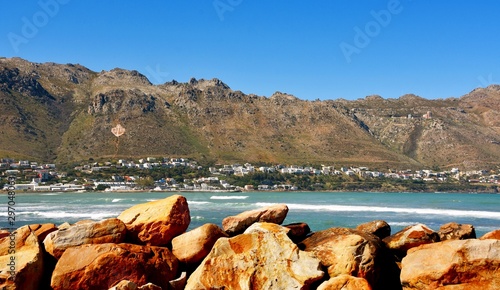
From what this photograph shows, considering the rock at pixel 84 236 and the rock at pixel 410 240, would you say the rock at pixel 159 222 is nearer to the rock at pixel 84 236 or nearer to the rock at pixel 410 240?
the rock at pixel 84 236

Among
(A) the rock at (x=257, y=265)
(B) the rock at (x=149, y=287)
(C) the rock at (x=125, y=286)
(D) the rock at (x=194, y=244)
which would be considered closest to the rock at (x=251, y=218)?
(D) the rock at (x=194, y=244)

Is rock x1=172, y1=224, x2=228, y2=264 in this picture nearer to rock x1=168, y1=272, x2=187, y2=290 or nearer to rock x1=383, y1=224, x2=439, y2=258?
rock x1=168, y1=272, x2=187, y2=290

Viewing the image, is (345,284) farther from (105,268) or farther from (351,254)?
(105,268)

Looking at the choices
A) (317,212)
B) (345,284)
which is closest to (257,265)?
(345,284)

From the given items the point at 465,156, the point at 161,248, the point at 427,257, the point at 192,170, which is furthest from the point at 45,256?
the point at 465,156

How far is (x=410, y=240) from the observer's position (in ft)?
37.8

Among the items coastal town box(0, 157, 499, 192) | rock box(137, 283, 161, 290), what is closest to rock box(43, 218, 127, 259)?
rock box(137, 283, 161, 290)

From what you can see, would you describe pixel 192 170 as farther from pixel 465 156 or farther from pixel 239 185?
pixel 465 156

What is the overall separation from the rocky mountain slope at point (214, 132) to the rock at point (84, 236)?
143 m

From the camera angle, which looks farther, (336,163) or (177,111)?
(177,111)

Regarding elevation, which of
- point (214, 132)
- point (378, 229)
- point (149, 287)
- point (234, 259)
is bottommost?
point (149, 287)

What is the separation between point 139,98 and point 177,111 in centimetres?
1451

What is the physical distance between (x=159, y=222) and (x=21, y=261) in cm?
307

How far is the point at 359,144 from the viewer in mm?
177875
